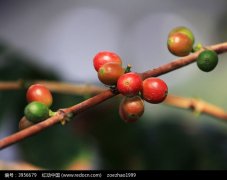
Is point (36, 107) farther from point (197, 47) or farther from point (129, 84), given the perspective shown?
point (197, 47)

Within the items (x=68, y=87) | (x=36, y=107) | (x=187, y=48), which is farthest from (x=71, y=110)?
(x=68, y=87)

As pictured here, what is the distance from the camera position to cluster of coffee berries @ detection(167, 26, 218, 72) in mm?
745

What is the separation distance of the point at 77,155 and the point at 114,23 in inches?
98.0

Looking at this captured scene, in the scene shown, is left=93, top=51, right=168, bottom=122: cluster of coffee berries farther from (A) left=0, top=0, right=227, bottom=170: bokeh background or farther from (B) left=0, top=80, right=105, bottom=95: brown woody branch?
(A) left=0, top=0, right=227, bottom=170: bokeh background

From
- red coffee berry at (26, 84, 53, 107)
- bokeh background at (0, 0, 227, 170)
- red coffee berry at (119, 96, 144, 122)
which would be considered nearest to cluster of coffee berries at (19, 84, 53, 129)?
red coffee berry at (26, 84, 53, 107)

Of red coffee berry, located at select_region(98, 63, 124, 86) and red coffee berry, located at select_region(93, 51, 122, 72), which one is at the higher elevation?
red coffee berry, located at select_region(93, 51, 122, 72)

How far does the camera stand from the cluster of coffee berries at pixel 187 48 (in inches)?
29.3

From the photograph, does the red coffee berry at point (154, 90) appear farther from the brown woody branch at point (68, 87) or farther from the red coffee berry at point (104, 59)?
the brown woody branch at point (68, 87)

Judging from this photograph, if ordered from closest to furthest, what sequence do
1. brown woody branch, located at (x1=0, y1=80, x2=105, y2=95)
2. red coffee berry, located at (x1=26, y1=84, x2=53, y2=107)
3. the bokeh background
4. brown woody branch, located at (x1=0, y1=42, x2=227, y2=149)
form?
brown woody branch, located at (x1=0, y1=42, x2=227, y2=149) → red coffee berry, located at (x1=26, y1=84, x2=53, y2=107) → brown woody branch, located at (x1=0, y1=80, x2=105, y2=95) → the bokeh background

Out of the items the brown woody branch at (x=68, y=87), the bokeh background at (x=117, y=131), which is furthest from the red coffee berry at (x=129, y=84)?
the bokeh background at (x=117, y=131)

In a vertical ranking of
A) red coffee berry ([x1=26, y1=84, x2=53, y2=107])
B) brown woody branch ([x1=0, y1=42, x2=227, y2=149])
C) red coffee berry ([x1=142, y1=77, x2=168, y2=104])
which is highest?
red coffee berry ([x1=26, y1=84, x2=53, y2=107])

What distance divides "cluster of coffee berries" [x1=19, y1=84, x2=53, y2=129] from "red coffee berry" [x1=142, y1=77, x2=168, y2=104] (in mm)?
143

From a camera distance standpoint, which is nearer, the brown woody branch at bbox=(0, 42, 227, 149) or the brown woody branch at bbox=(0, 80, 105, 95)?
the brown woody branch at bbox=(0, 42, 227, 149)

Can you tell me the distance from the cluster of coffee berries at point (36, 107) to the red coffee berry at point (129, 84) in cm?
11
